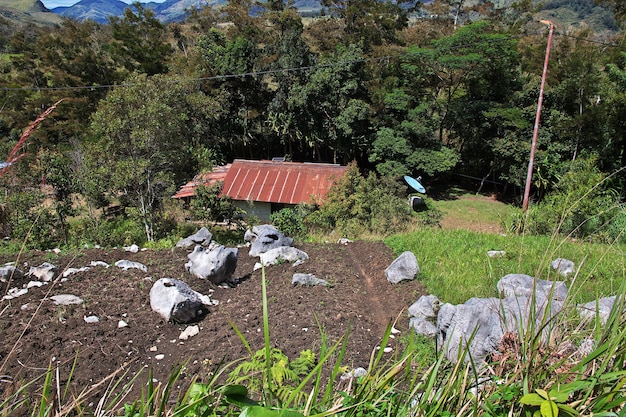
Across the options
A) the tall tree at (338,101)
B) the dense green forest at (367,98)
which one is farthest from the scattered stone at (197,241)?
the tall tree at (338,101)

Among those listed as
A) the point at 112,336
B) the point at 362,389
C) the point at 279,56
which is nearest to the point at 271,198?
→ the point at 279,56

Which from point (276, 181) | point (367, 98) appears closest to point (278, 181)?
point (276, 181)

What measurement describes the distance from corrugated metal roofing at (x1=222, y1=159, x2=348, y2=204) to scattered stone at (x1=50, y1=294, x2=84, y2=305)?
10.5 meters

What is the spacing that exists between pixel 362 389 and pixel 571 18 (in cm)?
11225

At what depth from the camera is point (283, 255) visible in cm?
710

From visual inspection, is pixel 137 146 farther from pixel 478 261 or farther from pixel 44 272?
pixel 478 261

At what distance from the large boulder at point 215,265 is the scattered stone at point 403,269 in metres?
2.46

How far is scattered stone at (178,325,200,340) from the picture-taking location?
477cm

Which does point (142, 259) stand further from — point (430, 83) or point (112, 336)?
point (430, 83)

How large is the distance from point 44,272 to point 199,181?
572 cm

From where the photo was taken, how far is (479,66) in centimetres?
1941

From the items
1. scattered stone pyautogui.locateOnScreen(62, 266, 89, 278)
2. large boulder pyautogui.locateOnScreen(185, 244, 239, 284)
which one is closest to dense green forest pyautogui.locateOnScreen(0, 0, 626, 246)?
scattered stone pyautogui.locateOnScreen(62, 266, 89, 278)

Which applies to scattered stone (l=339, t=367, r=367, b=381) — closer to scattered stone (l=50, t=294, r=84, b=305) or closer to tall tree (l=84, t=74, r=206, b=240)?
scattered stone (l=50, t=294, r=84, b=305)

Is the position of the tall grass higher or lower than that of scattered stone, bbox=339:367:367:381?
lower
